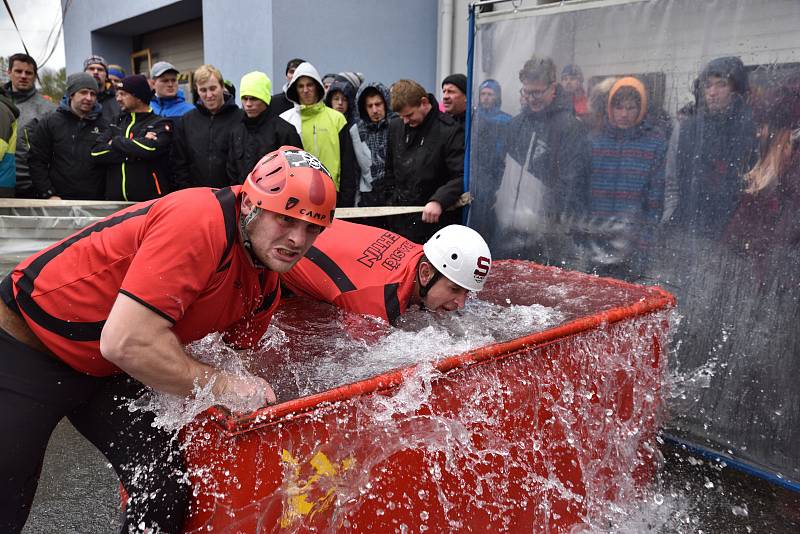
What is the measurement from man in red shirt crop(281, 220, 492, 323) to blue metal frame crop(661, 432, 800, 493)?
174 cm

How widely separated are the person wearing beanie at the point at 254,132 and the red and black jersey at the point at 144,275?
2680mm

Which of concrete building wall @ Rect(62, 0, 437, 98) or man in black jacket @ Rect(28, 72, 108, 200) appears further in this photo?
concrete building wall @ Rect(62, 0, 437, 98)

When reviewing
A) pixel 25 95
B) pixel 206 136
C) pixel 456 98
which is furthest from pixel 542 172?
pixel 25 95

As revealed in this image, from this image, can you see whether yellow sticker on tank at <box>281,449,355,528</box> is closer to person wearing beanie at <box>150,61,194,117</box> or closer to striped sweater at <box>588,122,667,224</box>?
striped sweater at <box>588,122,667,224</box>

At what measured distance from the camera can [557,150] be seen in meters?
4.09

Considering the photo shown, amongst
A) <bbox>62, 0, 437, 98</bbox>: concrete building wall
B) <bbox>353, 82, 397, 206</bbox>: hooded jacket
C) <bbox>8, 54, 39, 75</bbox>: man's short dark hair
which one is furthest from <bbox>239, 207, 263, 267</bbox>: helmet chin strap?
<bbox>62, 0, 437, 98</bbox>: concrete building wall

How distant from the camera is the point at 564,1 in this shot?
3.87 m

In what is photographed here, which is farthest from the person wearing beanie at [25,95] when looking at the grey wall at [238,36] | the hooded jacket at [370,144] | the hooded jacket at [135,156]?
the grey wall at [238,36]

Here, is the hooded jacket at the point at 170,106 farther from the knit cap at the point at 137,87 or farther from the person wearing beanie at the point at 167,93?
the knit cap at the point at 137,87

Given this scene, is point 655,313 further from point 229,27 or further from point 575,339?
point 229,27

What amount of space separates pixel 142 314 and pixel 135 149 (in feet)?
11.1

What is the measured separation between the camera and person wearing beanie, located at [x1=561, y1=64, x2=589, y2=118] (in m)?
3.90

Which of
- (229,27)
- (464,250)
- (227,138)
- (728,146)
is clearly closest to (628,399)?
(464,250)

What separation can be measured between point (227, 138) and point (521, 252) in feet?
7.74
